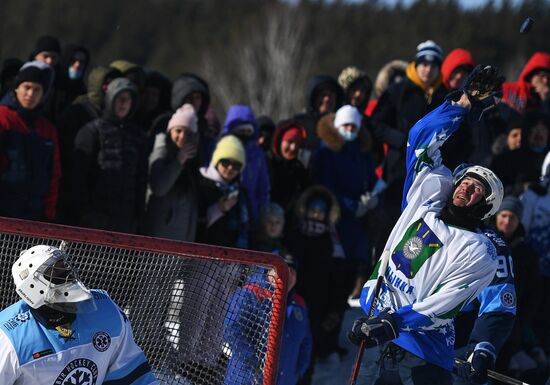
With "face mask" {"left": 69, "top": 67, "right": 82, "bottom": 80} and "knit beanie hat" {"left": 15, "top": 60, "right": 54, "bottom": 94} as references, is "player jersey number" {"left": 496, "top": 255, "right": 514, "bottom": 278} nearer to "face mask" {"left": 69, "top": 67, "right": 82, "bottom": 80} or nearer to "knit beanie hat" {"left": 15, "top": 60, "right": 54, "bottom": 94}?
"knit beanie hat" {"left": 15, "top": 60, "right": 54, "bottom": 94}

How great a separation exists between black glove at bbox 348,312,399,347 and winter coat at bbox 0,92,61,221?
265 centimetres

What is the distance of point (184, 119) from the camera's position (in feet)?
24.9

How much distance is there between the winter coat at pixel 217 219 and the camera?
306 inches

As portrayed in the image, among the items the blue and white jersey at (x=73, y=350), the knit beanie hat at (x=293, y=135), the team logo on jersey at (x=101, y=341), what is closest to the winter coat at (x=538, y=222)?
the knit beanie hat at (x=293, y=135)

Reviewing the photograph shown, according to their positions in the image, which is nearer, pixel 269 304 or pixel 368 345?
pixel 368 345

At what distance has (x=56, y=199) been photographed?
7188mm

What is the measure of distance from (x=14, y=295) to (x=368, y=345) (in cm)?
178

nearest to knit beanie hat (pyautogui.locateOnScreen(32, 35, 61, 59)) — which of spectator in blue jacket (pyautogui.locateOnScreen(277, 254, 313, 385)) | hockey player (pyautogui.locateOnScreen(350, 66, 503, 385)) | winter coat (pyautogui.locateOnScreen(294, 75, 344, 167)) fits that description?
winter coat (pyautogui.locateOnScreen(294, 75, 344, 167))

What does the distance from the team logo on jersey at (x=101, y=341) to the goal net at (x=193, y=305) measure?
0.68 metres

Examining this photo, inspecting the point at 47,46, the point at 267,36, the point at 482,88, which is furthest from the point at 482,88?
the point at 267,36

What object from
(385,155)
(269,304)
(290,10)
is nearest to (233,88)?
(290,10)

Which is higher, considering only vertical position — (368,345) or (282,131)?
(282,131)

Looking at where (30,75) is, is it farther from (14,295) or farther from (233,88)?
(233,88)

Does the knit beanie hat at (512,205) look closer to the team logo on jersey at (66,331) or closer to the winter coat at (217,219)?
the winter coat at (217,219)
